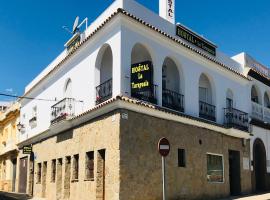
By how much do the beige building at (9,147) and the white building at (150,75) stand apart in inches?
213

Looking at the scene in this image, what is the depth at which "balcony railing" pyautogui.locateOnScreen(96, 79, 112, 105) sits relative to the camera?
14969 millimetres

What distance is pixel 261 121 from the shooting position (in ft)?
73.7

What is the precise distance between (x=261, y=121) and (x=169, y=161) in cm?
971

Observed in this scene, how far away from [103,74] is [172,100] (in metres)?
3.24

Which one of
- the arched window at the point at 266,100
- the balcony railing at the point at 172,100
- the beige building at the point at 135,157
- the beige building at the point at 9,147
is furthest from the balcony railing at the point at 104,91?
the arched window at the point at 266,100

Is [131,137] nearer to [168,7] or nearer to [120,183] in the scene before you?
[120,183]

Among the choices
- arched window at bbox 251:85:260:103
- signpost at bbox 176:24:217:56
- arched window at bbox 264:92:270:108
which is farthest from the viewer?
arched window at bbox 264:92:270:108

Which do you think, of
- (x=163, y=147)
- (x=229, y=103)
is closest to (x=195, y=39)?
(x=229, y=103)

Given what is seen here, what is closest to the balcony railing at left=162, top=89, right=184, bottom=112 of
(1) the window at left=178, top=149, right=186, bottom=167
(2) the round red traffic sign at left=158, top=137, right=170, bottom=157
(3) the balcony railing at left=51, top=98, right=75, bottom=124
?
(1) the window at left=178, top=149, right=186, bottom=167

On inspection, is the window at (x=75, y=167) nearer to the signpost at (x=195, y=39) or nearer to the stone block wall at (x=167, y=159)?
the stone block wall at (x=167, y=159)

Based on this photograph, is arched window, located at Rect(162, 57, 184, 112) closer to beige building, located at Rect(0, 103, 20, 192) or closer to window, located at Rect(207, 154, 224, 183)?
window, located at Rect(207, 154, 224, 183)

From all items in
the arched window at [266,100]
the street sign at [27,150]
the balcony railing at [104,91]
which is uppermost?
the arched window at [266,100]

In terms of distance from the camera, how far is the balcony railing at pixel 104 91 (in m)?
15.0

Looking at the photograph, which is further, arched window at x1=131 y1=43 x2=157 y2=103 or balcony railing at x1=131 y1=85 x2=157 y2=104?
Answer: balcony railing at x1=131 y1=85 x2=157 y2=104
